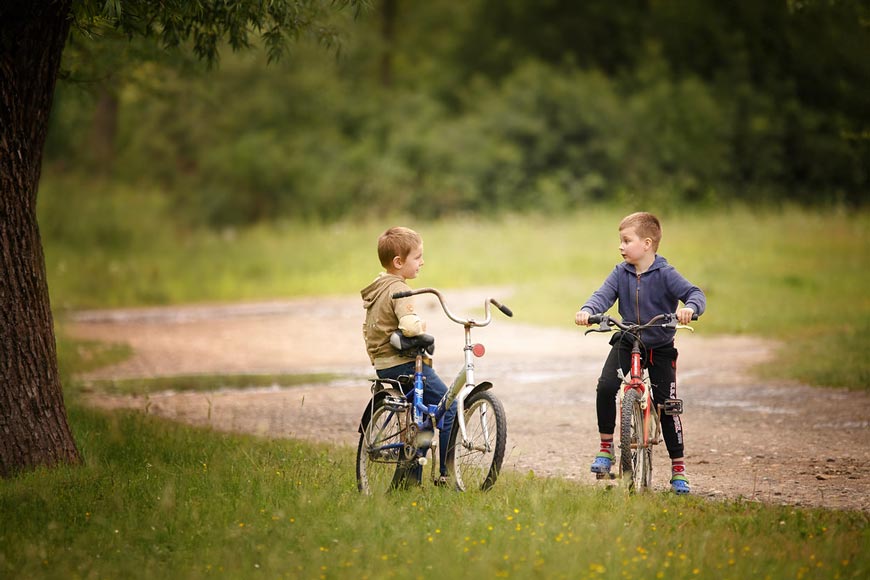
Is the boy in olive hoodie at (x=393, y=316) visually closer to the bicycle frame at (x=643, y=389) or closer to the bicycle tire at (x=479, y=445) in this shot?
the bicycle tire at (x=479, y=445)

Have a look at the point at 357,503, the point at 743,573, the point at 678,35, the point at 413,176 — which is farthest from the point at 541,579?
the point at 678,35

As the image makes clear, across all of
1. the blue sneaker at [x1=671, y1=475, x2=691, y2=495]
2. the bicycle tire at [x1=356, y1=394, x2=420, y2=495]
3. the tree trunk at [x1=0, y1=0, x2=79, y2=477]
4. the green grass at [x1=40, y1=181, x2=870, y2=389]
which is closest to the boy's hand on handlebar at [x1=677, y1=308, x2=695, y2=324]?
the blue sneaker at [x1=671, y1=475, x2=691, y2=495]

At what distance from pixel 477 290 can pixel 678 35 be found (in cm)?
2801

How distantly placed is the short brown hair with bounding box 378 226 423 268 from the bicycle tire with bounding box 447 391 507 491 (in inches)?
36.2

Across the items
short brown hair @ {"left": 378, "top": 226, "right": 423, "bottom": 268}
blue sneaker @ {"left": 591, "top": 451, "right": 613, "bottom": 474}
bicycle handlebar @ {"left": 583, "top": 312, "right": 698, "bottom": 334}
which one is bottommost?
blue sneaker @ {"left": 591, "top": 451, "right": 613, "bottom": 474}

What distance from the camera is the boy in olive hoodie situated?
21.0 feet

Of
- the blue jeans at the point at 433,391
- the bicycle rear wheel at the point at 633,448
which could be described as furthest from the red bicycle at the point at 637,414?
the blue jeans at the point at 433,391

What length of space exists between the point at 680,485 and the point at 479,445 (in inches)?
50.7

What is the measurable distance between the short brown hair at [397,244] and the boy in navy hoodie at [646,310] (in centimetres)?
112

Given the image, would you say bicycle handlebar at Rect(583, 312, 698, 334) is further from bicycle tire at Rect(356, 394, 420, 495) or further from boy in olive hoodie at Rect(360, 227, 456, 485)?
bicycle tire at Rect(356, 394, 420, 495)

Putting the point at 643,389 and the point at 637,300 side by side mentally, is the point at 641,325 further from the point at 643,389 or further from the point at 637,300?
the point at 643,389

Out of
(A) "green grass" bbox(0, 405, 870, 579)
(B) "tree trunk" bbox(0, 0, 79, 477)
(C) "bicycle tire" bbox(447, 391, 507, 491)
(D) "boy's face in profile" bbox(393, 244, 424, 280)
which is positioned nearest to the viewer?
(A) "green grass" bbox(0, 405, 870, 579)

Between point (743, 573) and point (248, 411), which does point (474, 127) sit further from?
point (743, 573)

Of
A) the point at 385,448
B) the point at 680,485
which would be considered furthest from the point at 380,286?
the point at 680,485
